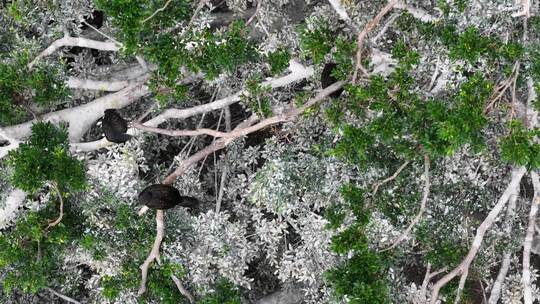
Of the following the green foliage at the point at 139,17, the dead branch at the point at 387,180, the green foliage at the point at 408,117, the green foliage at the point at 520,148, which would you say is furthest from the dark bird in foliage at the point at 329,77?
the green foliage at the point at 520,148

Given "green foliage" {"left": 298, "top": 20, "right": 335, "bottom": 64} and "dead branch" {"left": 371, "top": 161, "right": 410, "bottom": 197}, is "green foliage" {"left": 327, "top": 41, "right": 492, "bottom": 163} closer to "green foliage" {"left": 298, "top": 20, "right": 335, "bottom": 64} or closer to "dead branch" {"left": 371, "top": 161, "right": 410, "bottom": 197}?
"dead branch" {"left": 371, "top": 161, "right": 410, "bottom": 197}

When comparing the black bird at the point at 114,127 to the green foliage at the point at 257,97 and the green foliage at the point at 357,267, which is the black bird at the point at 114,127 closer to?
the green foliage at the point at 257,97

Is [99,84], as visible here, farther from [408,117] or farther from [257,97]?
[408,117]

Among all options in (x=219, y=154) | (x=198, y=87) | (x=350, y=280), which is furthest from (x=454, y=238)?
(x=198, y=87)

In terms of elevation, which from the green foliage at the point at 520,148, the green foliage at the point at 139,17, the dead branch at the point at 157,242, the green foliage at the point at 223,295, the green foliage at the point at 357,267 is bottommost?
the green foliage at the point at 223,295

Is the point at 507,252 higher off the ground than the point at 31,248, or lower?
higher

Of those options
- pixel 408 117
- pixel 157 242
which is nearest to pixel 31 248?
pixel 157 242

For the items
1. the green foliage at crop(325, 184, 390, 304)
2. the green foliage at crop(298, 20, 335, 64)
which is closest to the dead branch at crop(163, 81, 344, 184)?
the green foliage at crop(298, 20, 335, 64)
